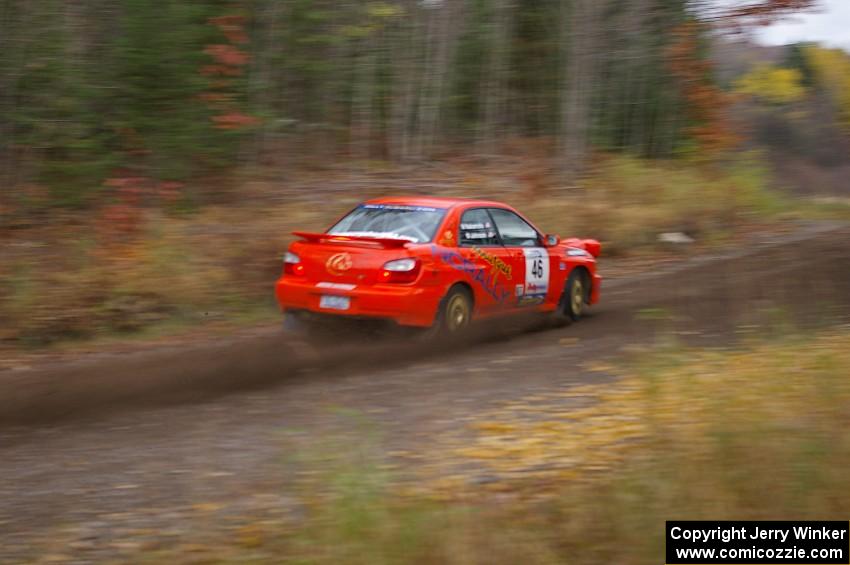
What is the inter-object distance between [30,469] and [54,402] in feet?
6.32

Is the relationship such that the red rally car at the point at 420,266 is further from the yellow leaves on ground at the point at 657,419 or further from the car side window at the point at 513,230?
the yellow leaves on ground at the point at 657,419

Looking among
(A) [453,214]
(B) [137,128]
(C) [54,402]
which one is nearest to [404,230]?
(A) [453,214]

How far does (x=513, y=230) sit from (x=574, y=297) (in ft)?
4.78

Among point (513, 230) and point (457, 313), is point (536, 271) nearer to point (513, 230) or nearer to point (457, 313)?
point (513, 230)

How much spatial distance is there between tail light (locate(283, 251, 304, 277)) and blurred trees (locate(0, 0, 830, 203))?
6.08 meters

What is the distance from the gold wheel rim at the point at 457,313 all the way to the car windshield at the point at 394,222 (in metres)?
0.70

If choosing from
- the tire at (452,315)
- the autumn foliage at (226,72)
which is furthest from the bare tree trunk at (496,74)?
the tire at (452,315)

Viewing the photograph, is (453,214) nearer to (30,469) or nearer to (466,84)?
(30,469)

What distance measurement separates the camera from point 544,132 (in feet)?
78.0

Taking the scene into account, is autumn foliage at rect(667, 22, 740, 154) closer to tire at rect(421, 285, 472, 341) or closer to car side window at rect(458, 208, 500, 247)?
car side window at rect(458, 208, 500, 247)

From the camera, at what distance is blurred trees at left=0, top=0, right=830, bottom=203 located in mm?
15023

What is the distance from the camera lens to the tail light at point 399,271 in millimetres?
9547

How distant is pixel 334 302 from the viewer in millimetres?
9688

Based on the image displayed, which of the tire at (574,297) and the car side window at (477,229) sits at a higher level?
the car side window at (477,229)
